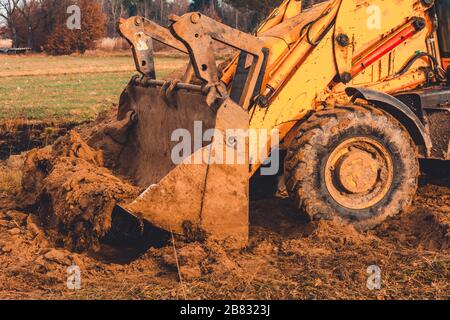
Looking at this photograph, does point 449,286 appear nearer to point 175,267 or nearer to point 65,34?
point 175,267

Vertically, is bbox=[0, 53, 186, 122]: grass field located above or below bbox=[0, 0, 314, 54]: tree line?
below

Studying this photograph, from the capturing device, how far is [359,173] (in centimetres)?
678

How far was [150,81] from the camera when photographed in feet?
27.3

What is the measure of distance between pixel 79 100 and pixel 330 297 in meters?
15.2

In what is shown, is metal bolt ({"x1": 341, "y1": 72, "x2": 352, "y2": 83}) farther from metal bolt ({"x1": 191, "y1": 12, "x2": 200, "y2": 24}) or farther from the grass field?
the grass field

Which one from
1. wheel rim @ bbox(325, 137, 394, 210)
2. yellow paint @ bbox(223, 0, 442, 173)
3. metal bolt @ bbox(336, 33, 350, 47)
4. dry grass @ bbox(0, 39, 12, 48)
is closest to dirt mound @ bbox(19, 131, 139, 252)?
yellow paint @ bbox(223, 0, 442, 173)

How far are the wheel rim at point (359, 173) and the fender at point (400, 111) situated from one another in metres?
0.38

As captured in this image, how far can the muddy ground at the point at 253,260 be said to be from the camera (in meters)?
5.42

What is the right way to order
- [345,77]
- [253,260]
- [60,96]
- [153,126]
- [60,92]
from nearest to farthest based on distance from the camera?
[253,260]
[345,77]
[153,126]
[60,96]
[60,92]

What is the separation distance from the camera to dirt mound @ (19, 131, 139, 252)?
667 cm

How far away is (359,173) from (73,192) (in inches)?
104

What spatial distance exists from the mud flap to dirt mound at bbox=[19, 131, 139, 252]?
0.44 metres

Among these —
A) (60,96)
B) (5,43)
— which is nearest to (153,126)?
(60,96)

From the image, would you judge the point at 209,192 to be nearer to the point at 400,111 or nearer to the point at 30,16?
the point at 400,111
